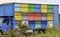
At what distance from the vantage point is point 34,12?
1410 cm

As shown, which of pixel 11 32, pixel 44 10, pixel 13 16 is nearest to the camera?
pixel 11 32

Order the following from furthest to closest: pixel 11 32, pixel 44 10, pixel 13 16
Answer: pixel 44 10 → pixel 13 16 → pixel 11 32

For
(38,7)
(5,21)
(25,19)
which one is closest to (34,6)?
(38,7)

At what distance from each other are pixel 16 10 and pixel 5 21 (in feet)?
3.64

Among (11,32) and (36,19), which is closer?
(11,32)

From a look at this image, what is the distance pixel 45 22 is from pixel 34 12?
43.2 inches

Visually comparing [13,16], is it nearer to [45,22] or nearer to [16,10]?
[16,10]

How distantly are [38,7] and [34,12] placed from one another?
1.56 ft

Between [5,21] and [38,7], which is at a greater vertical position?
[38,7]

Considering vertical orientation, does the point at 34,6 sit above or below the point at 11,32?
above

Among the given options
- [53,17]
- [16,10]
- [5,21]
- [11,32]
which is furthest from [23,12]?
[11,32]

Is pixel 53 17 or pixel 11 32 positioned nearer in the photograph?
pixel 11 32

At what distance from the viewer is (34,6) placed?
46.4 ft

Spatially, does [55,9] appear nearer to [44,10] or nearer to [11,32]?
[44,10]
